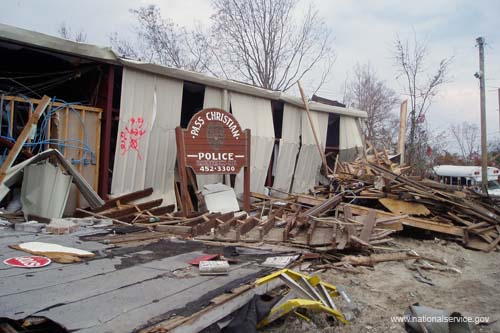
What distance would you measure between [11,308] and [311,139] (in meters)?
12.3

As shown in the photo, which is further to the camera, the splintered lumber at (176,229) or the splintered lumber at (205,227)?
the splintered lumber at (176,229)

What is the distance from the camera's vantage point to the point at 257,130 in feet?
39.1

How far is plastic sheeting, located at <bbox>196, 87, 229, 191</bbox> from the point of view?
10414mm

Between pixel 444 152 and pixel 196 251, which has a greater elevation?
pixel 444 152

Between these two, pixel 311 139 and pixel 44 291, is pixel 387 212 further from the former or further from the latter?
pixel 44 291

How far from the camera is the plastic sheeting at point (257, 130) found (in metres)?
11.4

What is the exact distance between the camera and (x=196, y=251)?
548 cm

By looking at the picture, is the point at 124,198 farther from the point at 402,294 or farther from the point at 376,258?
the point at 402,294

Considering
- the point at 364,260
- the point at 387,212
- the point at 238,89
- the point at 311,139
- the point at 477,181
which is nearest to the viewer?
the point at 364,260

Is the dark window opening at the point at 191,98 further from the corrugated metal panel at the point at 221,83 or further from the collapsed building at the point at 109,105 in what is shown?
Answer: the corrugated metal panel at the point at 221,83

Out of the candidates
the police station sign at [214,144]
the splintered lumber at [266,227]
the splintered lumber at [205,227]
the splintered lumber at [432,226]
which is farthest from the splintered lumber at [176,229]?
the splintered lumber at [432,226]

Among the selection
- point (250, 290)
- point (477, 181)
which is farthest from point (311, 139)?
point (477, 181)

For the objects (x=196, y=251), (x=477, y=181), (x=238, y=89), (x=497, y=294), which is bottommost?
(x=497, y=294)

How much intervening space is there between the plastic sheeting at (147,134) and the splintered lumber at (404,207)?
5351mm
